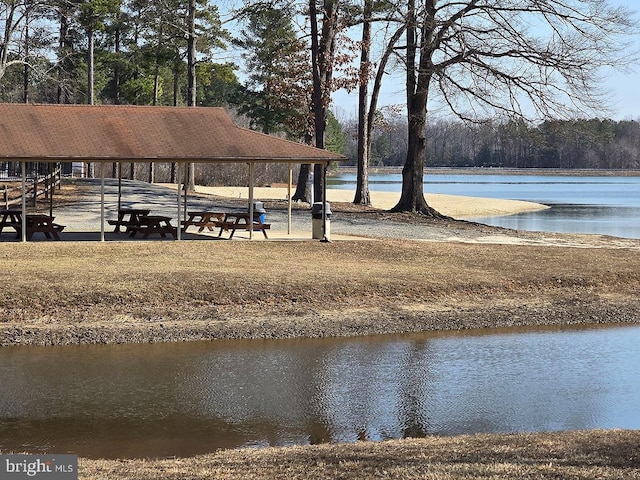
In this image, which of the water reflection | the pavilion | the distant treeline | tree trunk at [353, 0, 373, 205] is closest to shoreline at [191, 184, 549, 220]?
the water reflection

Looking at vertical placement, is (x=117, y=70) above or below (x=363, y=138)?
above

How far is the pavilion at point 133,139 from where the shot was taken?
23.0m

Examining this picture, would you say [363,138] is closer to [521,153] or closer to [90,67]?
[90,67]

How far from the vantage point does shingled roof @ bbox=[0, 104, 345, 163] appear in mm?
23016

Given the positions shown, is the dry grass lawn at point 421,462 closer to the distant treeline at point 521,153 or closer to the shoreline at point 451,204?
the shoreline at point 451,204

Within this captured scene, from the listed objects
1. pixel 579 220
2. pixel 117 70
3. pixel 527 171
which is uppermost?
pixel 117 70

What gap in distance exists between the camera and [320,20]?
39.2 meters

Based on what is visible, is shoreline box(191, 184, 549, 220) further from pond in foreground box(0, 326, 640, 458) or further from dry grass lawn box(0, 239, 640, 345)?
pond in foreground box(0, 326, 640, 458)

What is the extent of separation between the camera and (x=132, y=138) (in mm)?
24391

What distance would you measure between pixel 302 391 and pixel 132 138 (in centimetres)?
1316

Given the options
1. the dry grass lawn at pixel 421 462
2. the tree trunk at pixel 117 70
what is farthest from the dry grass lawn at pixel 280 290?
the tree trunk at pixel 117 70

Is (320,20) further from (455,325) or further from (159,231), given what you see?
(455,325)

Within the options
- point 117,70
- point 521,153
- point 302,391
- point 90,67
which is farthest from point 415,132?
point 521,153

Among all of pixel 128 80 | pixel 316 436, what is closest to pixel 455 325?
pixel 316 436
